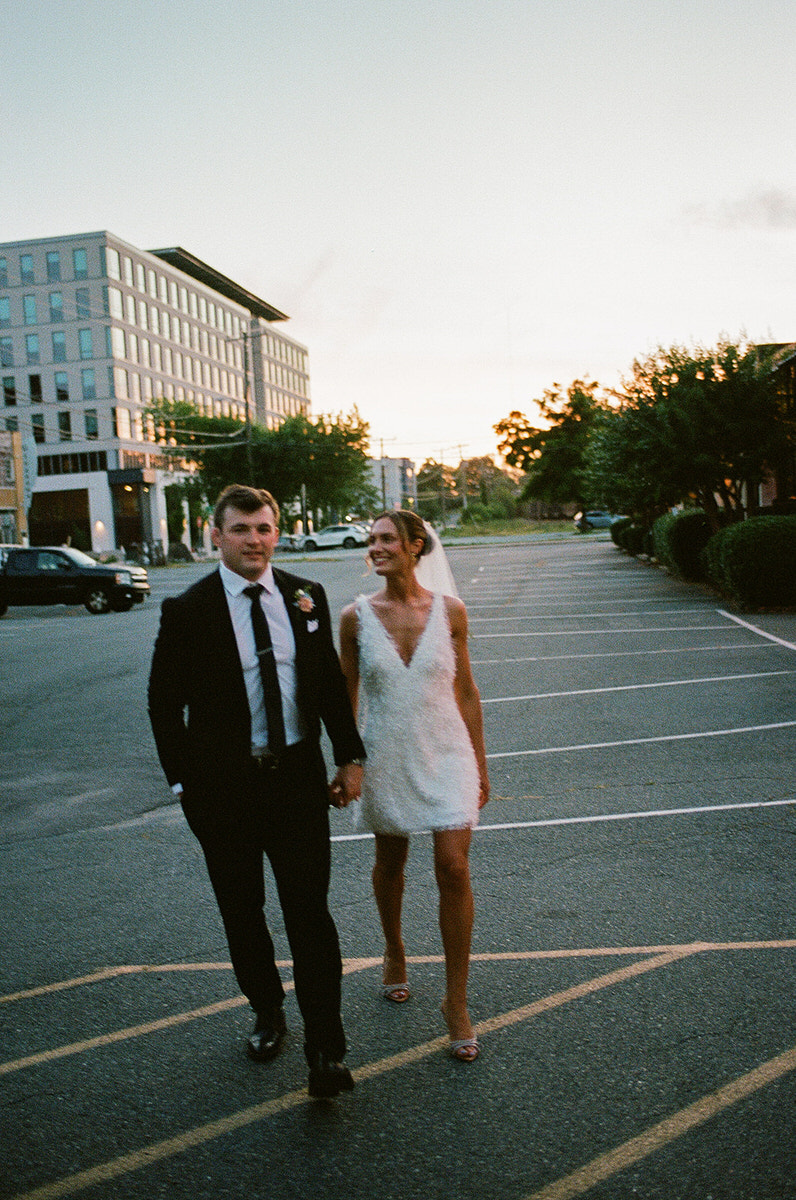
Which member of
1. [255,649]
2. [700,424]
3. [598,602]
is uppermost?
[700,424]

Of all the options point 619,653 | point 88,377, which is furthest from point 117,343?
point 619,653

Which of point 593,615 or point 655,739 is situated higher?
point 655,739

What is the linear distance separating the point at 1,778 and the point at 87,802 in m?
1.30

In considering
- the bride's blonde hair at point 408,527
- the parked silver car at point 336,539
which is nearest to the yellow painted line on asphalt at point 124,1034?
the bride's blonde hair at point 408,527

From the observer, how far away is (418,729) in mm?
3693

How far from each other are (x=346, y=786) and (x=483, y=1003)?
3.52 feet

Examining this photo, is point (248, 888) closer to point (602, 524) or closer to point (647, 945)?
point (647, 945)

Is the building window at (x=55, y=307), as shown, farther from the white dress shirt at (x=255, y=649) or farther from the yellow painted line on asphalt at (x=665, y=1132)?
the yellow painted line on asphalt at (x=665, y=1132)

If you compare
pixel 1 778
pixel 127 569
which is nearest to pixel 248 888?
pixel 1 778

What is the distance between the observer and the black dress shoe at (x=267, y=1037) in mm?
3619

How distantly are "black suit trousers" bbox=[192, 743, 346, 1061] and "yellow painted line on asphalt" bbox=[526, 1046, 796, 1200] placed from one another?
82 centimetres

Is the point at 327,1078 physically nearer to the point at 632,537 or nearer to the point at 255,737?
the point at 255,737

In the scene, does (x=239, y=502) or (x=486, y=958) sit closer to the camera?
(x=239, y=502)

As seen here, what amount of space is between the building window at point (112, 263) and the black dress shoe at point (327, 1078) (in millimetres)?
79506
